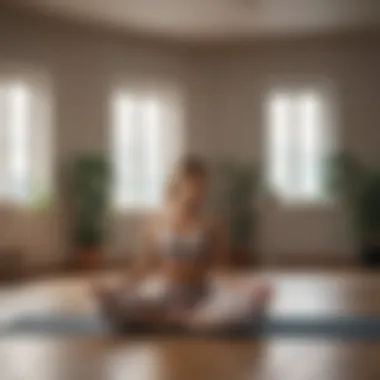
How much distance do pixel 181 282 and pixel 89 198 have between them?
1.92 meters

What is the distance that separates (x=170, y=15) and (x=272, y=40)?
2.26 ft

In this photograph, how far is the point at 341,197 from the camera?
5742mm

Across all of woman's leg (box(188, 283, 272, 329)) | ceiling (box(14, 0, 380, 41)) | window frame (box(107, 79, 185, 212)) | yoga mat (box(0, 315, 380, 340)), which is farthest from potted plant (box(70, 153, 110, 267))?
woman's leg (box(188, 283, 272, 329))

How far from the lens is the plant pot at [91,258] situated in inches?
215

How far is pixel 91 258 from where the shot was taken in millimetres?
5449

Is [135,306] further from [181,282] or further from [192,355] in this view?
[192,355]

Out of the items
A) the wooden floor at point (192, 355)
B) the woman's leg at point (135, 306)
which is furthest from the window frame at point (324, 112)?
the woman's leg at point (135, 306)

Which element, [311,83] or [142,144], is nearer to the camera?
[142,144]

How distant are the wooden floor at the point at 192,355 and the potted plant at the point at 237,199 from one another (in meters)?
1.02

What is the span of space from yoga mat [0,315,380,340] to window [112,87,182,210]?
0.87 meters

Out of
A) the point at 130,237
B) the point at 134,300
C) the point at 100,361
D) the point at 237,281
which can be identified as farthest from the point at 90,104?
the point at 100,361

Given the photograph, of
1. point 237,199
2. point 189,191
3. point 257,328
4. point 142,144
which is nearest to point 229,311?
point 257,328

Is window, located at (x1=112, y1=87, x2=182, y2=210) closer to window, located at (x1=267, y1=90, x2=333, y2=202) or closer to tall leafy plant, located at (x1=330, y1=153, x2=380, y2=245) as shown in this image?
window, located at (x1=267, y1=90, x2=333, y2=202)

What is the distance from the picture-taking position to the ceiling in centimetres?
508
